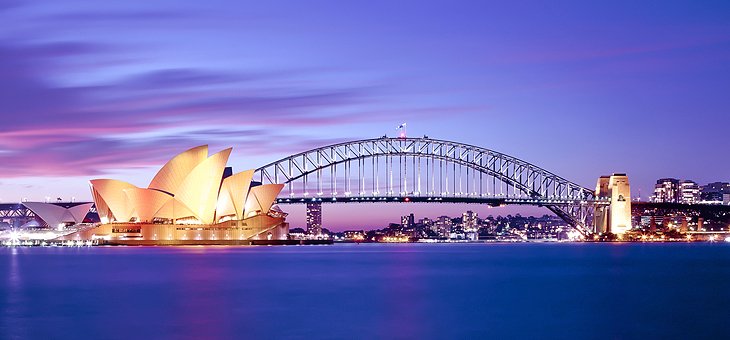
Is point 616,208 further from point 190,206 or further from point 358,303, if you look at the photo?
point 358,303

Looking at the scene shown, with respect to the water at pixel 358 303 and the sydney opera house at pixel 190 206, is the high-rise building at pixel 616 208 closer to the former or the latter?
the sydney opera house at pixel 190 206

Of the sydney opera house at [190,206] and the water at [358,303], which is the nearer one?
the water at [358,303]

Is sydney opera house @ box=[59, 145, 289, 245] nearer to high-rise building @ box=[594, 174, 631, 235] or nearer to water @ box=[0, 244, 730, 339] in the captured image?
water @ box=[0, 244, 730, 339]

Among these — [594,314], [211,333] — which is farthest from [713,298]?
[211,333]

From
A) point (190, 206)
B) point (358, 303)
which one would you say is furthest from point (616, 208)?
point (358, 303)

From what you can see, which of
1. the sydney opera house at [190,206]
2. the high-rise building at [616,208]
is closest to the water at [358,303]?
the sydney opera house at [190,206]

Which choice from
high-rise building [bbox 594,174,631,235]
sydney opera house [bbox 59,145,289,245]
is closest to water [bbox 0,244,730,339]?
sydney opera house [bbox 59,145,289,245]

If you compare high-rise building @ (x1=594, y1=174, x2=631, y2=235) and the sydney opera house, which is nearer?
the sydney opera house
